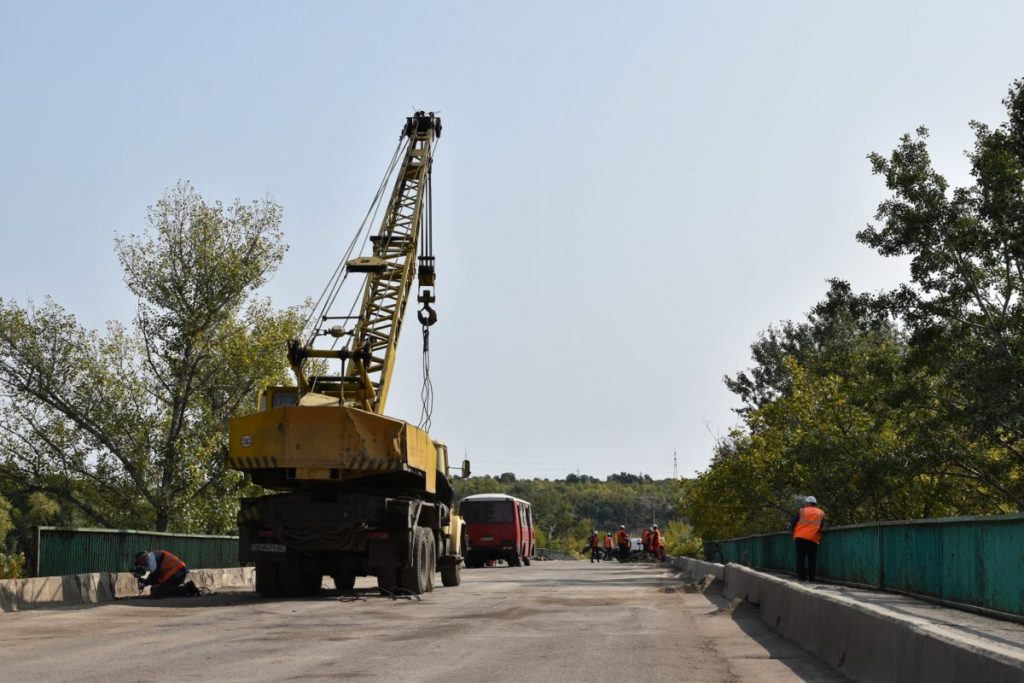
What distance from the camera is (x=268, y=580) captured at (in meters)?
21.8

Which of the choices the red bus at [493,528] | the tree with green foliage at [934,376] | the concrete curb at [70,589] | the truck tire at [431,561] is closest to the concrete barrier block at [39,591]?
the concrete curb at [70,589]

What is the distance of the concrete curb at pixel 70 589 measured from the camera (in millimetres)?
18281

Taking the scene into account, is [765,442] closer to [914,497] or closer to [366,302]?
[914,497]

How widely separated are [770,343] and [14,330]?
55.3 meters

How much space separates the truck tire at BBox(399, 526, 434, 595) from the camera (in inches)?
867

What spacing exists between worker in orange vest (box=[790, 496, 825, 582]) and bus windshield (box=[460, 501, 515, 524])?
35.2 meters

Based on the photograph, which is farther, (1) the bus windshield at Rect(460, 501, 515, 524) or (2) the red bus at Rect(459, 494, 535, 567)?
(1) the bus windshield at Rect(460, 501, 515, 524)

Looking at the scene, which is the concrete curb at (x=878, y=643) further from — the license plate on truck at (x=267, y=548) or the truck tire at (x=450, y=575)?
the truck tire at (x=450, y=575)

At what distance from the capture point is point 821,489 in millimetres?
37844

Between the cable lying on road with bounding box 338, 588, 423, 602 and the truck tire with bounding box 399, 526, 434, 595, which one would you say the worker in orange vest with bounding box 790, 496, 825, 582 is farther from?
the truck tire with bounding box 399, 526, 434, 595

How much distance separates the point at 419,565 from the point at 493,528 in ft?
109

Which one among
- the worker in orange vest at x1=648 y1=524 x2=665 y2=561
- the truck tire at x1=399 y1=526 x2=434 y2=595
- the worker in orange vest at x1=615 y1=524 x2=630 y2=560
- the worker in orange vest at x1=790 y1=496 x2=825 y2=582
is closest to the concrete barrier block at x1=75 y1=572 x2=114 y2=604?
the truck tire at x1=399 y1=526 x2=434 y2=595

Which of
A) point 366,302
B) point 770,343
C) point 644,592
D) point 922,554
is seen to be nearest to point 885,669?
point 922,554

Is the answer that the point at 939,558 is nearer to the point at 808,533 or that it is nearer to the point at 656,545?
the point at 808,533
